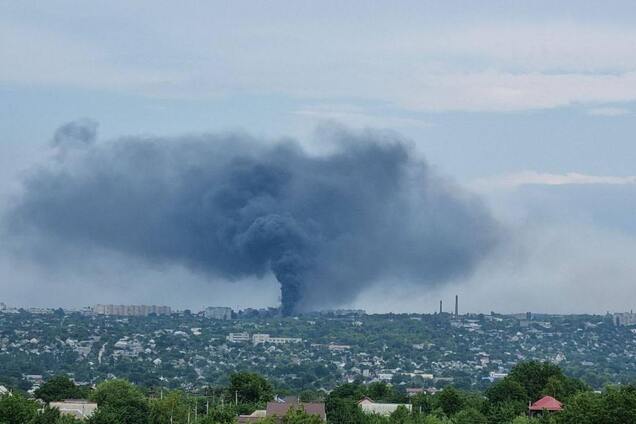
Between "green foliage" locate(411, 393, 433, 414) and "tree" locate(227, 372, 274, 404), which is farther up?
"tree" locate(227, 372, 274, 404)

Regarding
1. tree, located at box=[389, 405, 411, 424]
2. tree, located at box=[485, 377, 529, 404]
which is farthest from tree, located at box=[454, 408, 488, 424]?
tree, located at box=[485, 377, 529, 404]

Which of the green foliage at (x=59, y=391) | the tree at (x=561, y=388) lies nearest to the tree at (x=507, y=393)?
the tree at (x=561, y=388)

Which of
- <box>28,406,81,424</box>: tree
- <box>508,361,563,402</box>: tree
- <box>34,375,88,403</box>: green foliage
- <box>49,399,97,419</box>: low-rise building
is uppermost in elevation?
<box>508,361,563,402</box>: tree

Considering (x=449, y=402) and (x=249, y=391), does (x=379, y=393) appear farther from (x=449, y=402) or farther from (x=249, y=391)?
(x=449, y=402)

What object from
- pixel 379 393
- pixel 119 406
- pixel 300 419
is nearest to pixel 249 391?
pixel 379 393

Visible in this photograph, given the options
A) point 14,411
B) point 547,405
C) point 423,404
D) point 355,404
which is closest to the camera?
point 14,411

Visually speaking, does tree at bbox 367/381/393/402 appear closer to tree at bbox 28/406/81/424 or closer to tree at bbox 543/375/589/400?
tree at bbox 543/375/589/400
